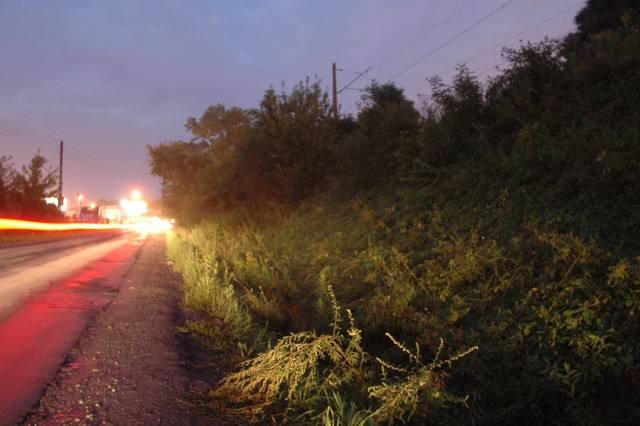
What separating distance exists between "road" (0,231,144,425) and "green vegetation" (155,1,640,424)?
1678mm

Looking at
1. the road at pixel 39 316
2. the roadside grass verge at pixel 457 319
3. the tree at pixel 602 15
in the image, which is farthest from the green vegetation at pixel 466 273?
the road at pixel 39 316

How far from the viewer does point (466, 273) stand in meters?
6.73

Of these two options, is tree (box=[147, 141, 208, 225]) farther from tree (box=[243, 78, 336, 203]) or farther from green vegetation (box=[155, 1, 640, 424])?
green vegetation (box=[155, 1, 640, 424])

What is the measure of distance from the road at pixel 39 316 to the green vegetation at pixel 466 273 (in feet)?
5.51

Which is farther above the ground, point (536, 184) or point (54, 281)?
point (536, 184)

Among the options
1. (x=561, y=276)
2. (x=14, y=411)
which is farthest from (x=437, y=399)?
(x=14, y=411)

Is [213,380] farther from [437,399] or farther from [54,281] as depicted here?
[54,281]

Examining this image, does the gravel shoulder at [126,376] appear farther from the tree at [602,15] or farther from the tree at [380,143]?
the tree at [602,15]

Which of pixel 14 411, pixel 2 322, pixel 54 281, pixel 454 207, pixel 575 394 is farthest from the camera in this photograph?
pixel 54 281

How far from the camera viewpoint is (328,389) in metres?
4.56

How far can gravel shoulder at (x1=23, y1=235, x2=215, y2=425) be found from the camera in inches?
156

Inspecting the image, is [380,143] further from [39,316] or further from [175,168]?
[175,168]

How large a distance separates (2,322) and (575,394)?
737 centimetres

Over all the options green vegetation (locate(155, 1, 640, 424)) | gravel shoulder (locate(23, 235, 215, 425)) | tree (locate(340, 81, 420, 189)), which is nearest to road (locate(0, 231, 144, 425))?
gravel shoulder (locate(23, 235, 215, 425))
